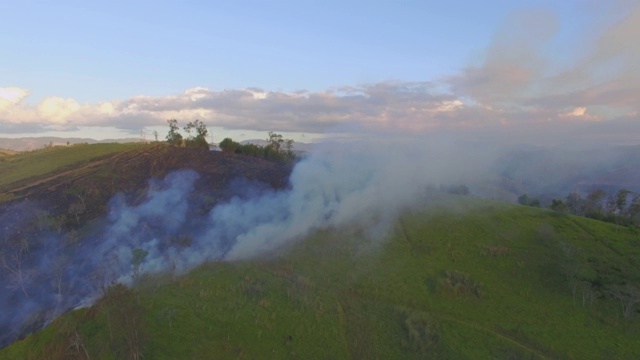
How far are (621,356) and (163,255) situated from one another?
64247 mm

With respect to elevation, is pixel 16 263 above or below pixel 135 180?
below

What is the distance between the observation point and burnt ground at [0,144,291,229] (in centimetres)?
8962

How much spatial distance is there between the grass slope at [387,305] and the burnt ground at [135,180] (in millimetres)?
29666

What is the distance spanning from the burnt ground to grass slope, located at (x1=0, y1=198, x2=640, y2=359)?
29666mm

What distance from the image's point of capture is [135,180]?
104 metres

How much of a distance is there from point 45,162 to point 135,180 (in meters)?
63.6

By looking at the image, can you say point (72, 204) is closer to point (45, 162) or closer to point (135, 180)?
point (135, 180)

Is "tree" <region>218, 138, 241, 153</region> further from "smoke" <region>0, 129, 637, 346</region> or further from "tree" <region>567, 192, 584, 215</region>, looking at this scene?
"tree" <region>567, 192, 584, 215</region>

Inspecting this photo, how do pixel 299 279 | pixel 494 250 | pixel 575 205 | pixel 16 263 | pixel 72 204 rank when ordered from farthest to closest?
pixel 575 205
pixel 72 204
pixel 494 250
pixel 16 263
pixel 299 279

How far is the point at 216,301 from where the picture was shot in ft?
173

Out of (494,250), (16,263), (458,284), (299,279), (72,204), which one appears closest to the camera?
(299,279)

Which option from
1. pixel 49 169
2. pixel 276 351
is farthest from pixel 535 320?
pixel 49 169

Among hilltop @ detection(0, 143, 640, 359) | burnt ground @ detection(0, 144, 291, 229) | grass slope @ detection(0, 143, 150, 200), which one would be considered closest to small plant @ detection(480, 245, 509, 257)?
hilltop @ detection(0, 143, 640, 359)

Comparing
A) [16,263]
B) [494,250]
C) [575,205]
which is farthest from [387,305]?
[575,205]
